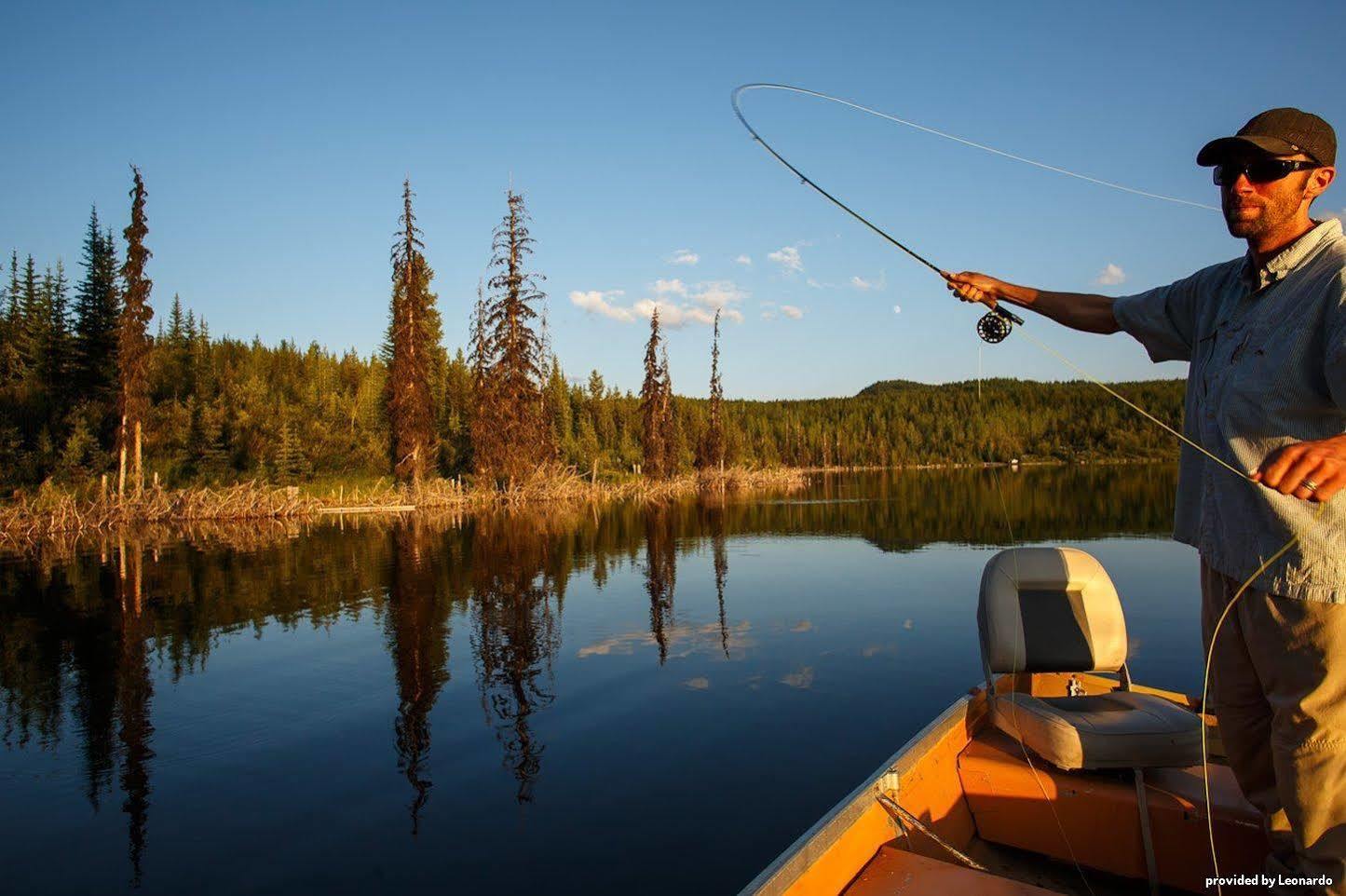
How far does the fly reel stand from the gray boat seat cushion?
2.04 m

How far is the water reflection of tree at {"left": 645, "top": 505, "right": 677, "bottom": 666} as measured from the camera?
11500 millimetres

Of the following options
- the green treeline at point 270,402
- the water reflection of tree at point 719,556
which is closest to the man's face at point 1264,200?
the water reflection of tree at point 719,556

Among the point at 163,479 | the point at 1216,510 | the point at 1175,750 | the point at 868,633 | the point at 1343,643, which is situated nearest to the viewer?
the point at 1343,643

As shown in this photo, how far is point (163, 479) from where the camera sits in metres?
Result: 37.6

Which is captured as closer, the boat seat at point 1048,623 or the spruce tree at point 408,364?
the boat seat at point 1048,623

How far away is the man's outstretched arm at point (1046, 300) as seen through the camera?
3.42 meters

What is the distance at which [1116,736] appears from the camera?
147 inches

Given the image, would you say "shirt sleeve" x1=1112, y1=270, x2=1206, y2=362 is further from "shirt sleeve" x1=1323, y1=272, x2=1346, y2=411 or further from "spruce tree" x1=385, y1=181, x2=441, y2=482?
"spruce tree" x1=385, y1=181, x2=441, y2=482

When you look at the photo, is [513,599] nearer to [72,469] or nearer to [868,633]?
[868,633]

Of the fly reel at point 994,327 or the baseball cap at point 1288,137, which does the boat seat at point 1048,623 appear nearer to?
the fly reel at point 994,327

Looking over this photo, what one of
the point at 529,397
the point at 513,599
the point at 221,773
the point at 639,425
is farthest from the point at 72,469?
the point at 639,425

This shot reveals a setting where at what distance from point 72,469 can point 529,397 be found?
19998mm

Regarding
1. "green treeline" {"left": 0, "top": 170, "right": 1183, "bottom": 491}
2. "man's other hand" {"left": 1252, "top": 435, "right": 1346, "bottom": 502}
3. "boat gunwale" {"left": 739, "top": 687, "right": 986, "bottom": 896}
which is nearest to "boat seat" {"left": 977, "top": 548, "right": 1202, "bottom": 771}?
"boat gunwale" {"left": 739, "top": 687, "right": 986, "bottom": 896}

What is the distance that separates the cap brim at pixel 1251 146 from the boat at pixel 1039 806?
2.40 m
